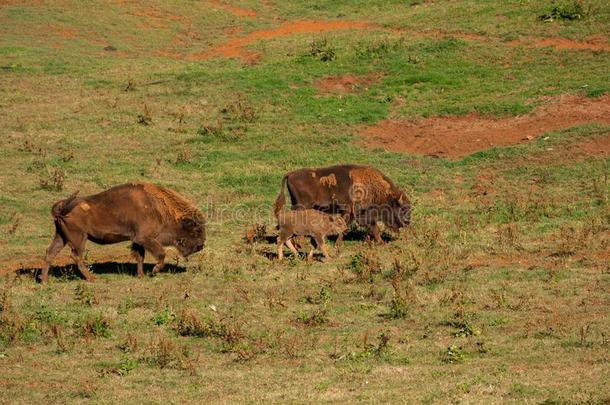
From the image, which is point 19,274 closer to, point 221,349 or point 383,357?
point 221,349

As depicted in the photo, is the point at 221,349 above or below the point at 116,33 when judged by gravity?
below

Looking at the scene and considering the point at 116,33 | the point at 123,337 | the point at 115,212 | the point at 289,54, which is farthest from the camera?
the point at 116,33

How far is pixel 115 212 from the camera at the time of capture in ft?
50.3

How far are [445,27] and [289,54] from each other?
16.9ft

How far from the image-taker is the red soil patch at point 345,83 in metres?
27.7

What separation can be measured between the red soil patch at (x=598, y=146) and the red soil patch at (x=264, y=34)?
39.9 ft

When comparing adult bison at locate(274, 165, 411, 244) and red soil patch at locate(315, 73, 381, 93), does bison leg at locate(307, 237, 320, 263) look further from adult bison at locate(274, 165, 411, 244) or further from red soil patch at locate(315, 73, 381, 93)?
red soil patch at locate(315, 73, 381, 93)

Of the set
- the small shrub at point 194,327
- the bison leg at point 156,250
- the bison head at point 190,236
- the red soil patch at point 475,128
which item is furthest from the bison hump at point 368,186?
the small shrub at point 194,327

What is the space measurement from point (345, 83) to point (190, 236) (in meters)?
12.8

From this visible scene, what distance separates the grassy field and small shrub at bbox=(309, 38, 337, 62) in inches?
3.3

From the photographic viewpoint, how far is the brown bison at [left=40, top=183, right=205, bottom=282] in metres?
15.1

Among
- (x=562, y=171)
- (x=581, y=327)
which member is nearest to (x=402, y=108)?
(x=562, y=171)

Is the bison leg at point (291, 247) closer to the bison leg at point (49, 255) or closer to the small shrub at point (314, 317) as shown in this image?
the small shrub at point (314, 317)

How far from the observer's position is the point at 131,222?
1545 centimetres
